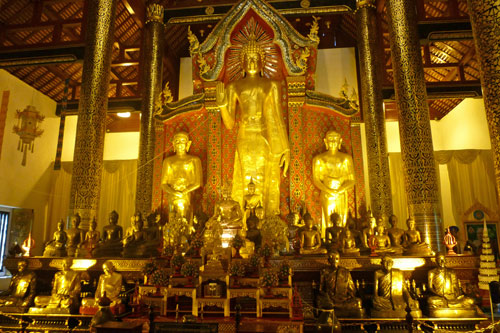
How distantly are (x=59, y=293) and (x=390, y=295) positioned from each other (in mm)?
4379

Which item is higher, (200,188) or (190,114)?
(190,114)

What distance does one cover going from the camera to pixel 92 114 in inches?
304

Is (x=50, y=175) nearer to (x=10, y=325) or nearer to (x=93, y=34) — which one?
(x=93, y=34)

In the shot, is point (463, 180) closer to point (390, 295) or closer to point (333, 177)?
point (333, 177)

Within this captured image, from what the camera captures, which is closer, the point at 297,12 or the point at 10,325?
the point at 10,325

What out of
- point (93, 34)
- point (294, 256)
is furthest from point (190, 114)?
point (294, 256)

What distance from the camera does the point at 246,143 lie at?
7.96 m

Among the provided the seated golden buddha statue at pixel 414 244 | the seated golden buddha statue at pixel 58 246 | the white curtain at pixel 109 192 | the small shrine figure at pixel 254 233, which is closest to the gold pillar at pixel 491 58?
the seated golden buddha statue at pixel 414 244

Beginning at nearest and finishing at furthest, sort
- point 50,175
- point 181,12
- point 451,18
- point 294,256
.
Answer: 1. point 294,256
2. point 451,18
3. point 181,12
4. point 50,175

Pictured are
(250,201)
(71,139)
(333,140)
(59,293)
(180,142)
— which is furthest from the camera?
(71,139)

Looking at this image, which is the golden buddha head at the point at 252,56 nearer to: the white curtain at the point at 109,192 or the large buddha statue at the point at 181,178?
the large buddha statue at the point at 181,178

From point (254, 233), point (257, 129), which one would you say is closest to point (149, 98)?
point (257, 129)

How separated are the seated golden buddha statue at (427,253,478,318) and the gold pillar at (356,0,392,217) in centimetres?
412

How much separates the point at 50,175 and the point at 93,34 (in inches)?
306
